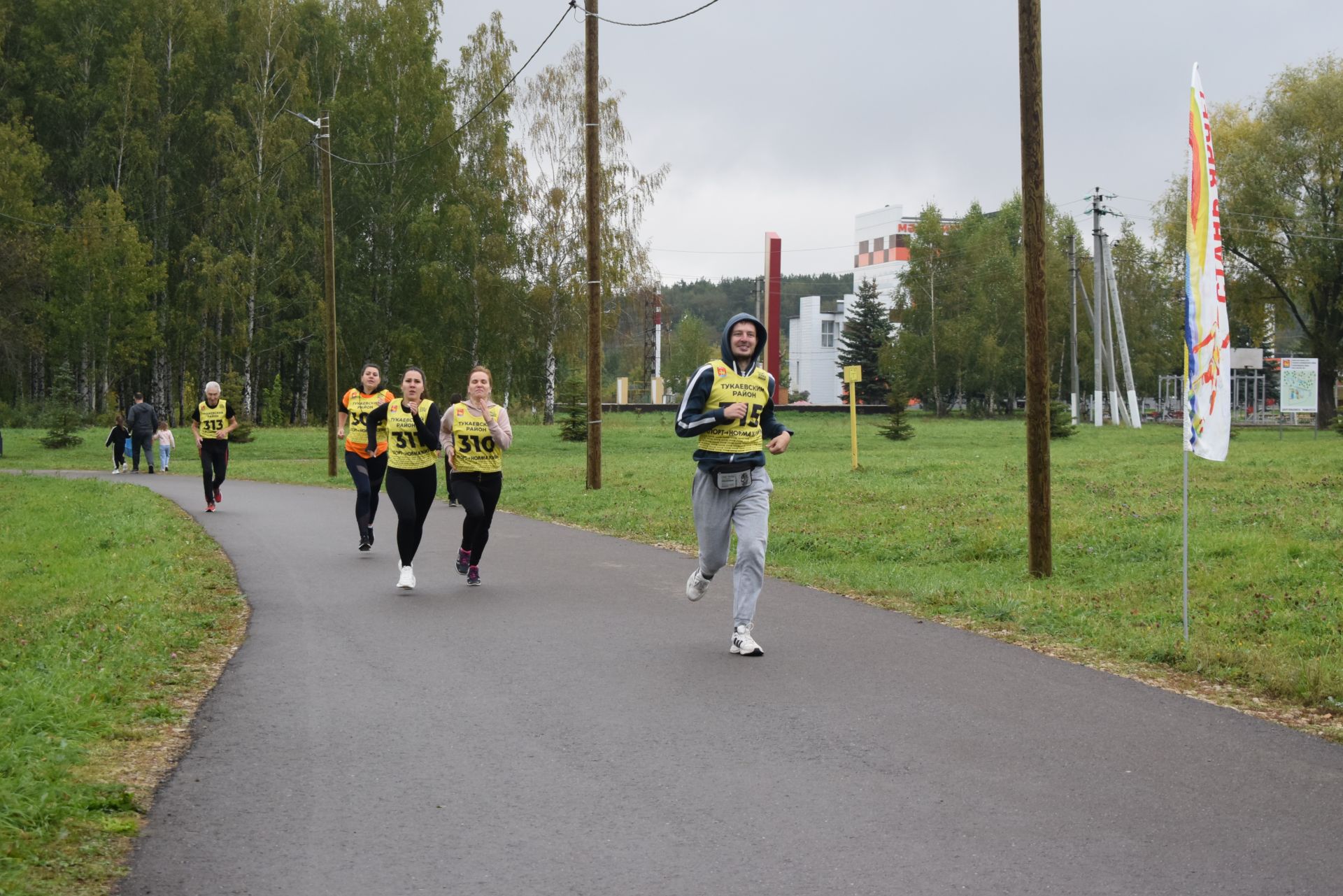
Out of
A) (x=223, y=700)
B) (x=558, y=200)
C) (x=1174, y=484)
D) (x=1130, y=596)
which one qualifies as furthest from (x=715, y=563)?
(x=558, y=200)

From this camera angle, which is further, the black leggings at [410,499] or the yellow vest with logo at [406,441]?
the yellow vest with logo at [406,441]

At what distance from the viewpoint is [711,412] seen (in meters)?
7.93

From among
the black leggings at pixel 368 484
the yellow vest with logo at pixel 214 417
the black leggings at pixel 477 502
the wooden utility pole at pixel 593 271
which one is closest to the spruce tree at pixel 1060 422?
the wooden utility pole at pixel 593 271

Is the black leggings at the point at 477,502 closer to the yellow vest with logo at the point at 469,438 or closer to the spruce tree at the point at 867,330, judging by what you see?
the yellow vest with logo at the point at 469,438

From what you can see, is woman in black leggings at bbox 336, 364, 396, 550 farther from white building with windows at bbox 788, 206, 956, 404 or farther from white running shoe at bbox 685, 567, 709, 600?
white building with windows at bbox 788, 206, 956, 404

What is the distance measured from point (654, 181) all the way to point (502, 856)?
2031 inches

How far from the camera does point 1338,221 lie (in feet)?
164

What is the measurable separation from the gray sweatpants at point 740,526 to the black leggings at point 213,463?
11.7 m

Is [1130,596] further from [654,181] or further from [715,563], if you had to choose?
[654,181]

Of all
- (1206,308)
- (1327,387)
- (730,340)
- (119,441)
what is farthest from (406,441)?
(1327,387)

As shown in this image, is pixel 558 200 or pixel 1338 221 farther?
pixel 558 200

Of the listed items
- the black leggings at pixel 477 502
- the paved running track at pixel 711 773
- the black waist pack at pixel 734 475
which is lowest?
the paved running track at pixel 711 773

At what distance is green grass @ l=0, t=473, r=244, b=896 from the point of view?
4402 mm

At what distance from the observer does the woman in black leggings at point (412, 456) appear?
11.0 metres
